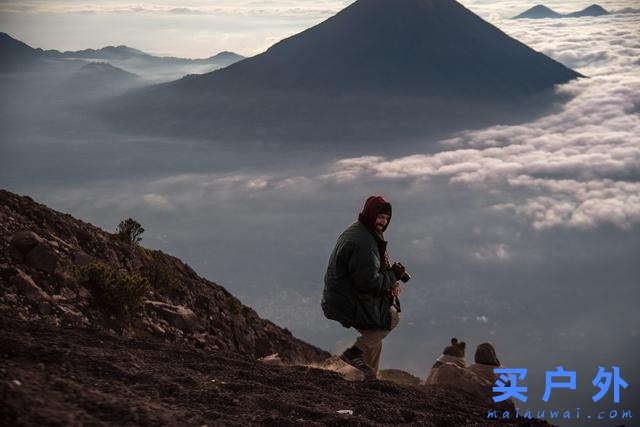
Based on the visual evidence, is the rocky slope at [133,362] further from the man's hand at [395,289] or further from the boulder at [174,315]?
the man's hand at [395,289]

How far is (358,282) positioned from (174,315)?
468 centimetres

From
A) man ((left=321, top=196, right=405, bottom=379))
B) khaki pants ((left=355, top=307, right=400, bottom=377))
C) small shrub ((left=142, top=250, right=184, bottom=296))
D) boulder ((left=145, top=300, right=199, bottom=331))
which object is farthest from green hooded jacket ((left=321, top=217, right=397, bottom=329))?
small shrub ((left=142, top=250, right=184, bottom=296))

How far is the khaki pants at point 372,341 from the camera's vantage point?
9.67 m

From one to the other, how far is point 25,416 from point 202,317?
9185 mm

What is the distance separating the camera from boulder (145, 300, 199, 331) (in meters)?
12.3

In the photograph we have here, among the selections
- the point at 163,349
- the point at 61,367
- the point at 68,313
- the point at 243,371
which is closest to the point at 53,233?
the point at 68,313

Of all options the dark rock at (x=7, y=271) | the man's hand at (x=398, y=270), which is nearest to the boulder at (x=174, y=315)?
the dark rock at (x=7, y=271)

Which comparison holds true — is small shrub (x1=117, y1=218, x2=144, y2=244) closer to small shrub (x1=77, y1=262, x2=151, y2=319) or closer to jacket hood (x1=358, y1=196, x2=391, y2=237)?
small shrub (x1=77, y1=262, x2=151, y2=319)

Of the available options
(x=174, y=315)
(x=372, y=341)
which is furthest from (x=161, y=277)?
(x=372, y=341)

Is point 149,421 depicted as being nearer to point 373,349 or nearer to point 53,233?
point 373,349

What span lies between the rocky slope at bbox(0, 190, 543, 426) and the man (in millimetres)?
800

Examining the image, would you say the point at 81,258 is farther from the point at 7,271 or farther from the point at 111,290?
the point at 7,271

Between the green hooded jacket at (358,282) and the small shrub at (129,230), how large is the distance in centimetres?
781

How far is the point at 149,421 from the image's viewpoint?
586 cm
